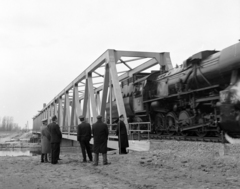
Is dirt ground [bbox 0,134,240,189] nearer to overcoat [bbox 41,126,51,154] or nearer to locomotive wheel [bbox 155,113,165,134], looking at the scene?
overcoat [bbox 41,126,51,154]

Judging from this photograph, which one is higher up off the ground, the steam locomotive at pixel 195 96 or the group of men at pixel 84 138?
the steam locomotive at pixel 195 96

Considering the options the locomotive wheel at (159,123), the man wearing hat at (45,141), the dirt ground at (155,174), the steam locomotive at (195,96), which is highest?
the steam locomotive at (195,96)

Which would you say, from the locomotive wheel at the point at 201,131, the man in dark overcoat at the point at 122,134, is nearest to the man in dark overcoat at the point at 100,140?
the man in dark overcoat at the point at 122,134

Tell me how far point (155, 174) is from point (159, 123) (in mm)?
9646

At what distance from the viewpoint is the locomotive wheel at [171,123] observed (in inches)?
569

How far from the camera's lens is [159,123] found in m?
16.3

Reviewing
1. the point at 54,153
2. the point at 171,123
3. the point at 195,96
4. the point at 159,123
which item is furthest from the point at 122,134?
the point at 159,123

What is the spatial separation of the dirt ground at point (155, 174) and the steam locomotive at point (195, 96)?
157 centimetres

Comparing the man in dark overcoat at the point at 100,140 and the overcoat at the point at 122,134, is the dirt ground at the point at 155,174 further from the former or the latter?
the overcoat at the point at 122,134

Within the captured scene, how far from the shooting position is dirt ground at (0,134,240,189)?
5691 millimetres

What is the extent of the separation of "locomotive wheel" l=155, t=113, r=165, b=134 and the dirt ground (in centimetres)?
612

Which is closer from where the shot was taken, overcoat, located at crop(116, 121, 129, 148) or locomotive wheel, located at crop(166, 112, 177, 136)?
overcoat, located at crop(116, 121, 129, 148)

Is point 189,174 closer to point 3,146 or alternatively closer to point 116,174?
point 116,174

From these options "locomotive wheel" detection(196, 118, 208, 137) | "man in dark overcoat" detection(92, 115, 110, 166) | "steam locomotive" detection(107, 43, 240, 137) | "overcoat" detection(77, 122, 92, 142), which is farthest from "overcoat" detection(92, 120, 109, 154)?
"locomotive wheel" detection(196, 118, 208, 137)
